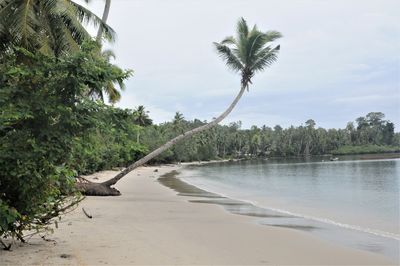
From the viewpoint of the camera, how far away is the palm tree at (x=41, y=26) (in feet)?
43.2

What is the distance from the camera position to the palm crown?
25.8 meters

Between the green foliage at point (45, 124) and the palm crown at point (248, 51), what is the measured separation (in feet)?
65.4

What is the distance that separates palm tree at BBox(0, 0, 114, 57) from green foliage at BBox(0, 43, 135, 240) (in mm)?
6837

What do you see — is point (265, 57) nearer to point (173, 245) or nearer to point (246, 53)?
point (246, 53)

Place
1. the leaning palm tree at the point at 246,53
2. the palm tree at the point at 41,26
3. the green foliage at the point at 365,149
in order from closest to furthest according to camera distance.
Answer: the palm tree at the point at 41,26, the leaning palm tree at the point at 246,53, the green foliage at the point at 365,149

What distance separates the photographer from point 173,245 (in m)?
8.77

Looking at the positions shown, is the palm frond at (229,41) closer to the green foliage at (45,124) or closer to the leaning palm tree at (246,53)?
the leaning palm tree at (246,53)

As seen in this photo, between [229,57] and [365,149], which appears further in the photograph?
[365,149]

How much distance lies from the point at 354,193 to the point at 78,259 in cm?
2251

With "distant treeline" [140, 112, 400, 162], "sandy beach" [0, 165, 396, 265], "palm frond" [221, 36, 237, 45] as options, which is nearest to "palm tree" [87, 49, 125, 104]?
"sandy beach" [0, 165, 396, 265]

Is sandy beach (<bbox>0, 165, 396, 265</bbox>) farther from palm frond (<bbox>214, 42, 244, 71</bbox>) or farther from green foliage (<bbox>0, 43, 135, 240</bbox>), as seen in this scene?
palm frond (<bbox>214, 42, 244, 71</bbox>)

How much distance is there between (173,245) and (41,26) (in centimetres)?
988

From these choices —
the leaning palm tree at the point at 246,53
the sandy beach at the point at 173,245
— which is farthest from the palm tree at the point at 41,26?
the leaning palm tree at the point at 246,53

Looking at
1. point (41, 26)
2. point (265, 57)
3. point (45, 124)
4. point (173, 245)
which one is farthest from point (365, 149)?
point (45, 124)
